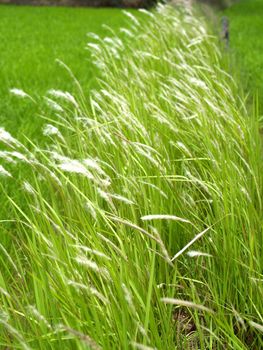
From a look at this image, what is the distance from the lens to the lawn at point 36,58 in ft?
17.0

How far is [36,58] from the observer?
8148mm

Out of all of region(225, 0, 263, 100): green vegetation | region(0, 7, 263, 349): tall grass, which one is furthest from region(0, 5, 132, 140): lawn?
region(225, 0, 263, 100): green vegetation

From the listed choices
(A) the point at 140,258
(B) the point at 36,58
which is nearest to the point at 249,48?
(B) the point at 36,58

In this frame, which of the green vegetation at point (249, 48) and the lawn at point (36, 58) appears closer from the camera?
the lawn at point (36, 58)

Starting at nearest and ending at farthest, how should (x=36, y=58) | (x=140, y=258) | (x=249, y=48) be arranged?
(x=140, y=258), (x=36, y=58), (x=249, y=48)

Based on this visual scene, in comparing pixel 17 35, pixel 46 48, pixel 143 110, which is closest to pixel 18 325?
pixel 143 110

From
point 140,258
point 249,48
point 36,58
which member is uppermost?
point 140,258

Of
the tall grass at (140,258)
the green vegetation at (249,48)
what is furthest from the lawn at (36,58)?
the green vegetation at (249,48)

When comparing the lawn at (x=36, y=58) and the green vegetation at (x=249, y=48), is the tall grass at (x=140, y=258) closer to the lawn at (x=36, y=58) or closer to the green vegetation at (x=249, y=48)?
the lawn at (x=36, y=58)

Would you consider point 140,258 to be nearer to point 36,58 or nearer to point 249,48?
point 36,58

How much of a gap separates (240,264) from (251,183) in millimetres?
633

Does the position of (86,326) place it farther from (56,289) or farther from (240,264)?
(240,264)

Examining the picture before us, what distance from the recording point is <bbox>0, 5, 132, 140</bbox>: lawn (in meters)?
5.17

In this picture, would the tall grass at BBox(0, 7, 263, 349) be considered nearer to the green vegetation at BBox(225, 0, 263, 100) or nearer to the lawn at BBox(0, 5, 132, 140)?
the lawn at BBox(0, 5, 132, 140)
